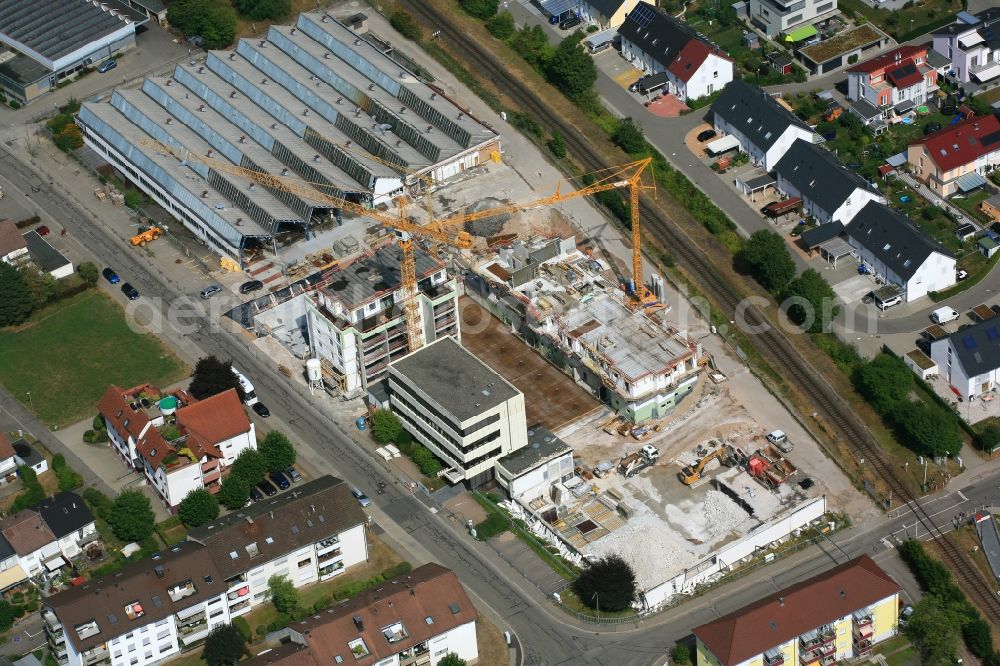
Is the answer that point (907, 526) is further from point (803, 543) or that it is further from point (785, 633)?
point (785, 633)

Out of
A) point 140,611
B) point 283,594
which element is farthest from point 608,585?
point 140,611

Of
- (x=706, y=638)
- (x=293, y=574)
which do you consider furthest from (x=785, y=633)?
(x=293, y=574)

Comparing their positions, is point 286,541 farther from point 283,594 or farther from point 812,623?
point 812,623

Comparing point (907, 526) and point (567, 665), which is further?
point (907, 526)

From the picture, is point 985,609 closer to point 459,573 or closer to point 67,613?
point 459,573

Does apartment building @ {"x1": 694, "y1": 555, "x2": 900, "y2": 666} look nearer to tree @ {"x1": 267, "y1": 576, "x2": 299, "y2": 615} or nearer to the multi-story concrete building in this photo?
the multi-story concrete building
